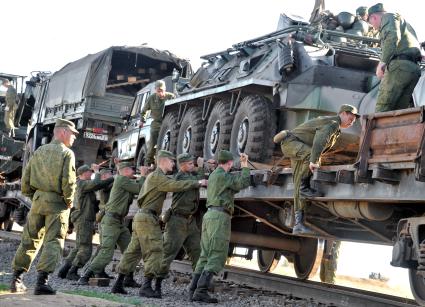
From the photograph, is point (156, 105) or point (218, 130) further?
point (156, 105)

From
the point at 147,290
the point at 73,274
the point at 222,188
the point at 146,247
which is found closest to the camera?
the point at 222,188

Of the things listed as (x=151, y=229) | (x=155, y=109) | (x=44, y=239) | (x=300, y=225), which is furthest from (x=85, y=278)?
(x=155, y=109)

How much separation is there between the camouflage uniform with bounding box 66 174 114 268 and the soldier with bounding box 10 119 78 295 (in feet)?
12.0

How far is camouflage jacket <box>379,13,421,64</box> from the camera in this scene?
9.68 metres

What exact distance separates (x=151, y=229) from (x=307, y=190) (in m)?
2.23

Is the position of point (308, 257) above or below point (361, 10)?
below

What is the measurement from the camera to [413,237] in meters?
8.55

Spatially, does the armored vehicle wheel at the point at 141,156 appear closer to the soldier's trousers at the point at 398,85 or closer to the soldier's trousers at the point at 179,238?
the soldier's trousers at the point at 179,238

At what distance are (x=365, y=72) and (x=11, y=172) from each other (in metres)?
15.2

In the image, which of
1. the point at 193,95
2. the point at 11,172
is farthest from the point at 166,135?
the point at 11,172

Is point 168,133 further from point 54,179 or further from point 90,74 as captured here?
point 54,179

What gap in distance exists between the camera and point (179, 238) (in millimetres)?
11273

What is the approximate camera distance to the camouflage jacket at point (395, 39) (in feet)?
31.8

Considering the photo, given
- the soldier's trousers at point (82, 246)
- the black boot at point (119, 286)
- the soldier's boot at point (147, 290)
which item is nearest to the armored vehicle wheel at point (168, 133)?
the soldier's trousers at point (82, 246)
